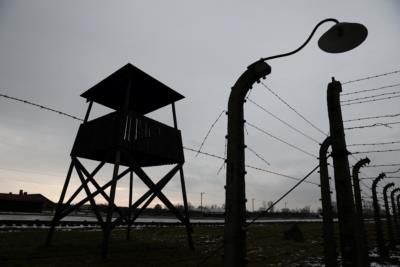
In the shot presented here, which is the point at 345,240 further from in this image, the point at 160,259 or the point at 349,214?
the point at 160,259

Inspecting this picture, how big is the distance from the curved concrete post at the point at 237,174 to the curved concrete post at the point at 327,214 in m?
2.30

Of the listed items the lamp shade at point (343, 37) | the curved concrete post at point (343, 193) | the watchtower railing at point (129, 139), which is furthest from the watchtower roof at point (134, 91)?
the lamp shade at point (343, 37)

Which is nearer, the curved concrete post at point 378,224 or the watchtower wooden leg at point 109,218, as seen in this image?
the watchtower wooden leg at point 109,218

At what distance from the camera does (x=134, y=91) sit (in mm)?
12008

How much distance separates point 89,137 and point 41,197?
4491 centimetres

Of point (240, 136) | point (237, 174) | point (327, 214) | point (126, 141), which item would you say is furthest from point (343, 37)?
point (126, 141)

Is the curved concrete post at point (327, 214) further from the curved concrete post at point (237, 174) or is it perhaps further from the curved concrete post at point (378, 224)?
the curved concrete post at point (378, 224)

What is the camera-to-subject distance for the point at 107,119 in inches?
407

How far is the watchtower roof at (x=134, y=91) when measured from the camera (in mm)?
10586

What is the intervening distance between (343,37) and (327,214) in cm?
322

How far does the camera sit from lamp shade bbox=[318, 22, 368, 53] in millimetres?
4211

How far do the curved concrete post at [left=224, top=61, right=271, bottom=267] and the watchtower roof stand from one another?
6820 mm

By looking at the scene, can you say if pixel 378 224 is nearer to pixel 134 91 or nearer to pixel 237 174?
pixel 237 174

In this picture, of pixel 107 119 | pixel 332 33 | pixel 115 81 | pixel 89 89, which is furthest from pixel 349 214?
pixel 89 89
